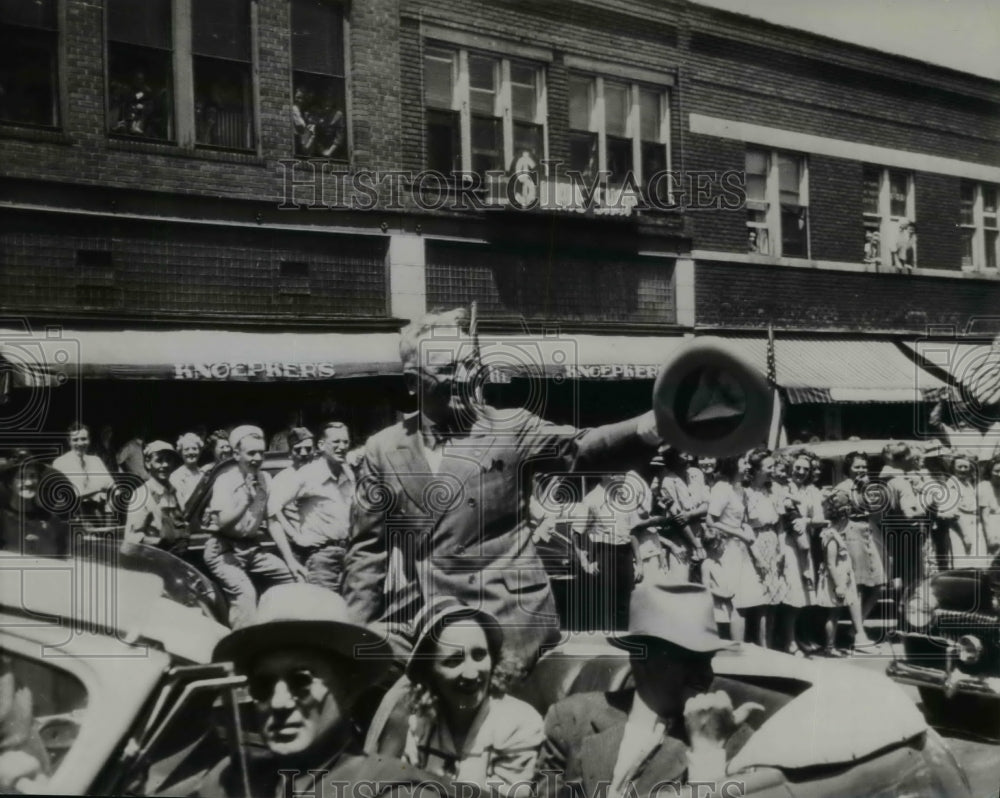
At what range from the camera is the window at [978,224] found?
5.27 meters

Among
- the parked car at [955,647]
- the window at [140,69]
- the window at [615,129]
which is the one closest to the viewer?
the window at [140,69]

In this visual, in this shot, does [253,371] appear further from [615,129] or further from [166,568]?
A: [615,129]

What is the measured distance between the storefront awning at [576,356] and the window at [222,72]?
4.13 feet

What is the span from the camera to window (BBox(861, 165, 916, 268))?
5.21 metres

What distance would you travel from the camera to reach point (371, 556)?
4496 mm

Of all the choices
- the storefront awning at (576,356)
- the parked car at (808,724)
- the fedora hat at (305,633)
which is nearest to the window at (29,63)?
the storefront awning at (576,356)

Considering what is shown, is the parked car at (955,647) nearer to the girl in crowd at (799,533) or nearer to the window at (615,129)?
the girl in crowd at (799,533)

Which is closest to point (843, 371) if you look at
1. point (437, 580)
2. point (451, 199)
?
point (451, 199)

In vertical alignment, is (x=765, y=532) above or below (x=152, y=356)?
below

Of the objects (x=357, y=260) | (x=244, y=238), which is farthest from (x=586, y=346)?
(x=244, y=238)

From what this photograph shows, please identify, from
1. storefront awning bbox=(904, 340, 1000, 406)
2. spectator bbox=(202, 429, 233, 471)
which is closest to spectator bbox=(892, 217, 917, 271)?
storefront awning bbox=(904, 340, 1000, 406)

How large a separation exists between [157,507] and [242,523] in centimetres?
33

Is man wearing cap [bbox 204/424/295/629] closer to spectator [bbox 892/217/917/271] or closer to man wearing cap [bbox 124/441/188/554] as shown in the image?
man wearing cap [bbox 124/441/188/554]

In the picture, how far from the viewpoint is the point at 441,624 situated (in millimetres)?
4449
